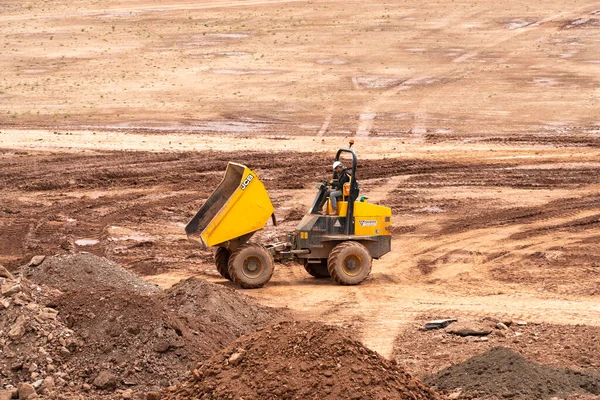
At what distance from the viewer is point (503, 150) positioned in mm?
29016

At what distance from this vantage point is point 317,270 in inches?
701

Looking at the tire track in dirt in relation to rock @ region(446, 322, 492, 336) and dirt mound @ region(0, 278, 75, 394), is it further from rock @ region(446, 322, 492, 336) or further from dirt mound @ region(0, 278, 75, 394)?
dirt mound @ region(0, 278, 75, 394)

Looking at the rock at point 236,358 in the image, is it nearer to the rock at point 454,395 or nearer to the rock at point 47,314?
the rock at point 454,395

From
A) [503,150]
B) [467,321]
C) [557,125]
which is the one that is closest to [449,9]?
[557,125]

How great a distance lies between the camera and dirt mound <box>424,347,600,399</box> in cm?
1059

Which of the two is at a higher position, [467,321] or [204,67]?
[204,67]

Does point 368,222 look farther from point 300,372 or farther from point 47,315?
point 300,372

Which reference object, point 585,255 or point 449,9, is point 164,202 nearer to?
point 585,255

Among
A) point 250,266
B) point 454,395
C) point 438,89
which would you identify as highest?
point 438,89

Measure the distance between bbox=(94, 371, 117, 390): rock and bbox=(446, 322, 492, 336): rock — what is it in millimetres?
4859

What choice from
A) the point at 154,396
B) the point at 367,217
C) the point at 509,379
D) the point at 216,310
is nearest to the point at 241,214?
the point at 367,217

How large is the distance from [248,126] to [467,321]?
19756 mm

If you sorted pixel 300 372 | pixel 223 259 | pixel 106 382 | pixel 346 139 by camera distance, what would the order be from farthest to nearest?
1. pixel 346 139
2. pixel 223 259
3. pixel 106 382
4. pixel 300 372

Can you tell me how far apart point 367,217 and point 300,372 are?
7804 mm
